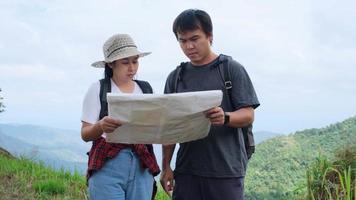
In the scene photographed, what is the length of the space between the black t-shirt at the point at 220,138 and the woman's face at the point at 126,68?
268mm

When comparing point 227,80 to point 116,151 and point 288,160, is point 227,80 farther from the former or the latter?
point 288,160

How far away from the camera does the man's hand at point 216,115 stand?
7.45 feet

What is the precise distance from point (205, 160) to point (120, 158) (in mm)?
406

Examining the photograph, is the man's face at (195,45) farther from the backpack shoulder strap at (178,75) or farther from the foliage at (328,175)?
the foliage at (328,175)

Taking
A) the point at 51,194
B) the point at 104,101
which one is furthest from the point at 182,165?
the point at 51,194

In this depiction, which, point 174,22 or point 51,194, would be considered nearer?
point 174,22

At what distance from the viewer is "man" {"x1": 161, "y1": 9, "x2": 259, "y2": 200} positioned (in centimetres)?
245

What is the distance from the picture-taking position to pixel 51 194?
5430mm

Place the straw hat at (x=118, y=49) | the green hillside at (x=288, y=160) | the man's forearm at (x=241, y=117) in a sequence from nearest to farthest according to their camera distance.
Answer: the man's forearm at (x=241, y=117) < the straw hat at (x=118, y=49) < the green hillside at (x=288, y=160)

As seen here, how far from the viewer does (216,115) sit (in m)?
2.28

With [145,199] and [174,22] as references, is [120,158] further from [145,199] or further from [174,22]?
[174,22]

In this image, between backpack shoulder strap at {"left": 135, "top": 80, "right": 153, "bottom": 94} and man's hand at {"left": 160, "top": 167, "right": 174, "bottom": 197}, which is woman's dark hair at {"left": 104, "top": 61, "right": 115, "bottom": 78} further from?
man's hand at {"left": 160, "top": 167, "right": 174, "bottom": 197}

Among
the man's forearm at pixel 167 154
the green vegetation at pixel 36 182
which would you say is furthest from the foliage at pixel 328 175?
the green vegetation at pixel 36 182

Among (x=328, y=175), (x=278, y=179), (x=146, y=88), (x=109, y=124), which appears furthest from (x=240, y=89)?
(x=278, y=179)
